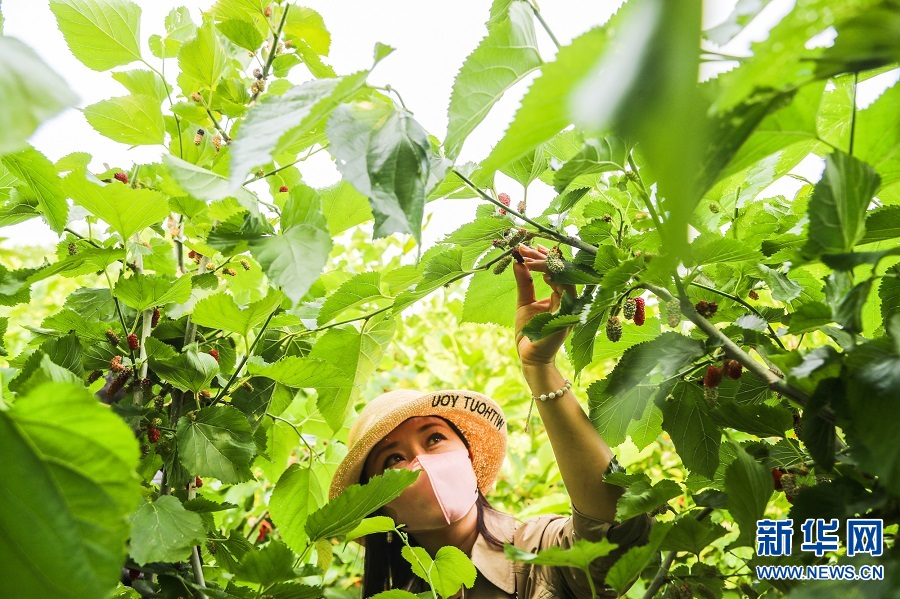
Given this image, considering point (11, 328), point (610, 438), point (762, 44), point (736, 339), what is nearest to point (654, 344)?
point (736, 339)

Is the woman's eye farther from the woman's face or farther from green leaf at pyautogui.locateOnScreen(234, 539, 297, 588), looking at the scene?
green leaf at pyautogui.locateOnScreen(234, 539, 297, 588)

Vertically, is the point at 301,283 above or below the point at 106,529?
above

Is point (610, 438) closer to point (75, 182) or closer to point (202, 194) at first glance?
point (202, 194)

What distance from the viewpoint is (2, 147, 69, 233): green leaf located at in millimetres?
562

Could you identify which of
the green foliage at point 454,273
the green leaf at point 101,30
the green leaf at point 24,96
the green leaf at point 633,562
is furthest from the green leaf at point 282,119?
the green leaf at point 101,30

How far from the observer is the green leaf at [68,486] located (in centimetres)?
33

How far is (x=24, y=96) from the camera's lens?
261 mm

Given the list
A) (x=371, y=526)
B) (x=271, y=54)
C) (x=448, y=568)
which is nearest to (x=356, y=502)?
(x=371, y=526)

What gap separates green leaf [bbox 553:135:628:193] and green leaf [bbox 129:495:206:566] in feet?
→ 1.52

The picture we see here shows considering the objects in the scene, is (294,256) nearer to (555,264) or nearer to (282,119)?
(282,119)

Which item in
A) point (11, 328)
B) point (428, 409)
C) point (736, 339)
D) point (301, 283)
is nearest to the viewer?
point (301, 283)

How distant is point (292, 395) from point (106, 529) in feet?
1.65

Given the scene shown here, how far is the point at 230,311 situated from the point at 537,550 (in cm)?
64

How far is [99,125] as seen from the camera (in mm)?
749
